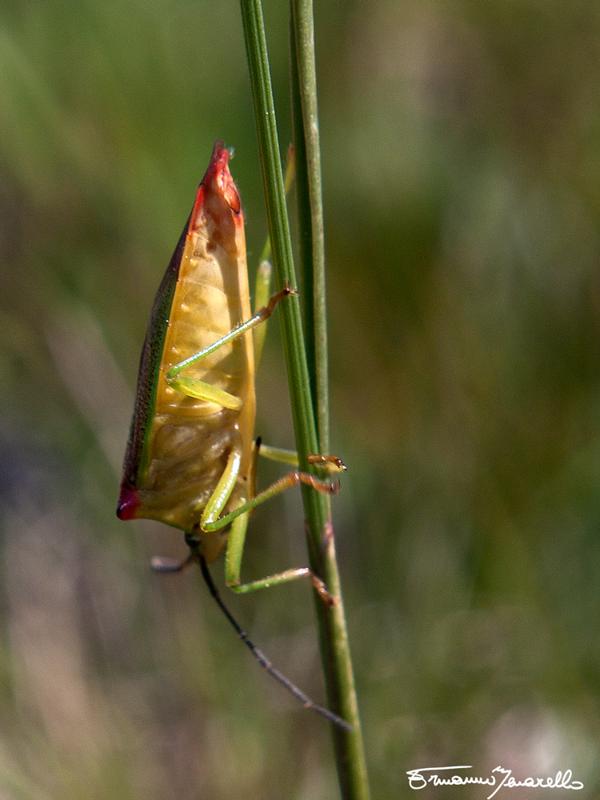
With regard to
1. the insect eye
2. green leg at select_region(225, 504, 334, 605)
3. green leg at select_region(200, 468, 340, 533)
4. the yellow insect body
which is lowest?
green leg at select_region(225, 504, 334, 605)

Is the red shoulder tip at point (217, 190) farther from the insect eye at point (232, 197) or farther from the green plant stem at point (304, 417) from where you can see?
the green plant stem at point (304, 417)

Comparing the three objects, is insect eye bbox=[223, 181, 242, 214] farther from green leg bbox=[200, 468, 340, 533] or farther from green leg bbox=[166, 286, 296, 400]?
green leg bbox=[200, 468, 340, 533]

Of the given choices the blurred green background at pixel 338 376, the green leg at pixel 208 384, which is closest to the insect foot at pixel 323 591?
the green leg at pixel 208 384

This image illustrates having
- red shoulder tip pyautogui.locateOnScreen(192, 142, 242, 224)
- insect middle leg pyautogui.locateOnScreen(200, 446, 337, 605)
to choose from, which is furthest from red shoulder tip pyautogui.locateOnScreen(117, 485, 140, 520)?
red shoulder tip pyautogui.locateOnScreen(192, 142, 242, 224)

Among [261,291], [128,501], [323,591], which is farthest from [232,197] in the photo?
[323,591]

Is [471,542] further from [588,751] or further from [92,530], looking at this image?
[92,530]

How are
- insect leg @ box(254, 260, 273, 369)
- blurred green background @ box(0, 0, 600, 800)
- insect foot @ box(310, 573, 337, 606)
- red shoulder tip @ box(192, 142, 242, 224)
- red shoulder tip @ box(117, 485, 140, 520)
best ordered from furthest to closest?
blurred green background @ box(0, 0, 600, 800) → red shoulder tip @ box(117, 485, 140, 520) → insect leg @ box(254, 260, 273, 369) → red shoulder tip @ box(192, 142, 242, 224) → insect foot @ box(310, 573, 337, 606)

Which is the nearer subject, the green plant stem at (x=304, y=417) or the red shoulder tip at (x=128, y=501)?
the green plant stem at (x=304, y=417)
